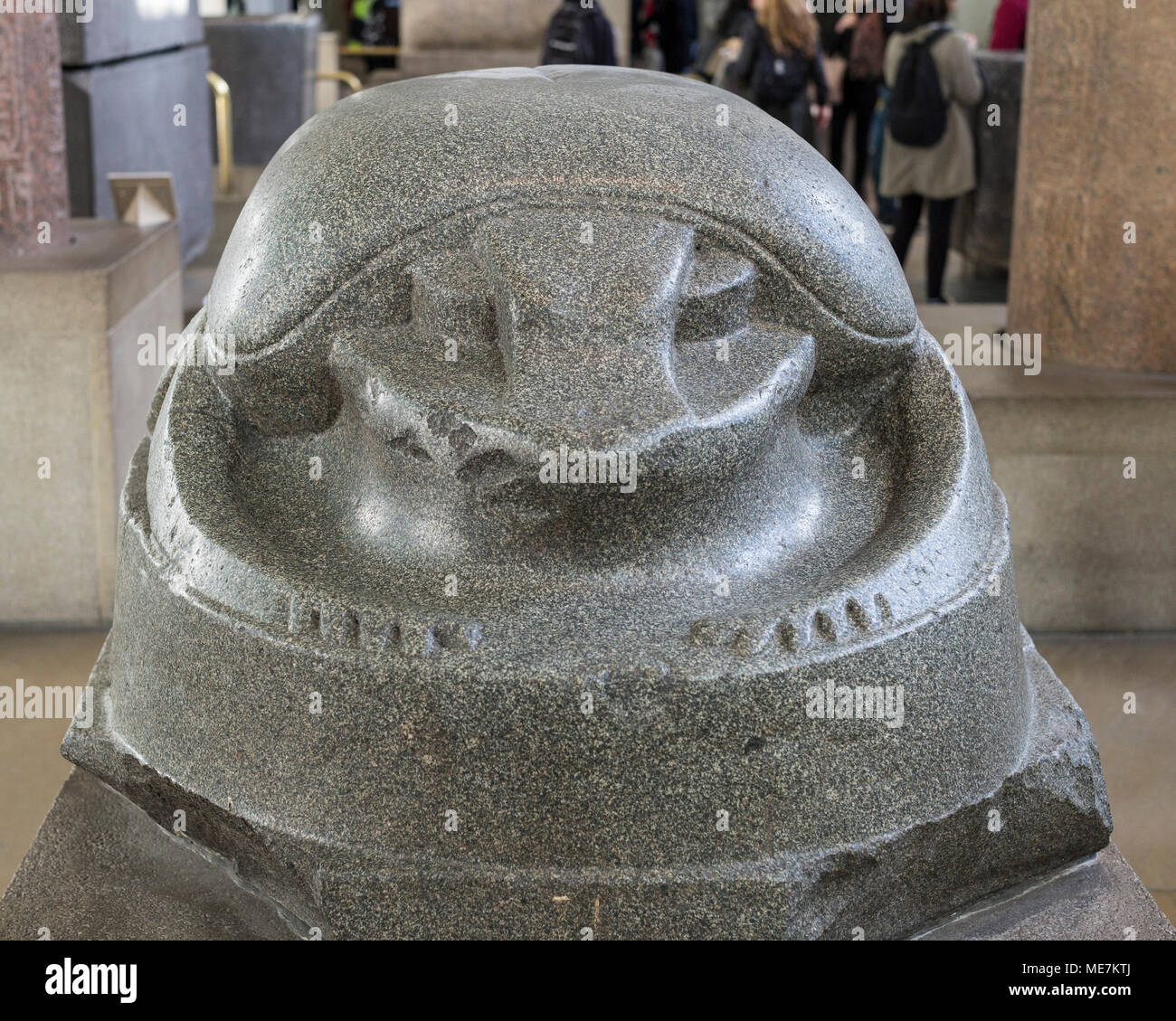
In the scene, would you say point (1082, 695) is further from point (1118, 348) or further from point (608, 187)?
point (608, 187)

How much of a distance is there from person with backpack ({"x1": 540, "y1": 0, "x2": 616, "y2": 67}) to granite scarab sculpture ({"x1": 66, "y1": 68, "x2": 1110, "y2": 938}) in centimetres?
545

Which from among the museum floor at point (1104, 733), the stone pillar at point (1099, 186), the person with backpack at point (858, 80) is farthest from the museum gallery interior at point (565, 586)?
the person with backpack at point (858, 80)

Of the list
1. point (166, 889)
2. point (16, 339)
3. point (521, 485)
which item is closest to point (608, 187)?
point (521, 485)

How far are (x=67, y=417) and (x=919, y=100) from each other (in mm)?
4496

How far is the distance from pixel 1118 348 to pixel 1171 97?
0.80 m

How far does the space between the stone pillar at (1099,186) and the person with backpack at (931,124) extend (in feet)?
7.42

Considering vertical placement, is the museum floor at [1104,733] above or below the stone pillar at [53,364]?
below

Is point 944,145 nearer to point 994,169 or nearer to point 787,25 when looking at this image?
point 787,25

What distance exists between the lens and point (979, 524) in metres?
2.89

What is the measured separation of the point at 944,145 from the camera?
7.45m

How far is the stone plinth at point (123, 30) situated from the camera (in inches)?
231

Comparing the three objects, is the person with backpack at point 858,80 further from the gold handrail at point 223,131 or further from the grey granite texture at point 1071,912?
the grey granite texture at point 1071,912
